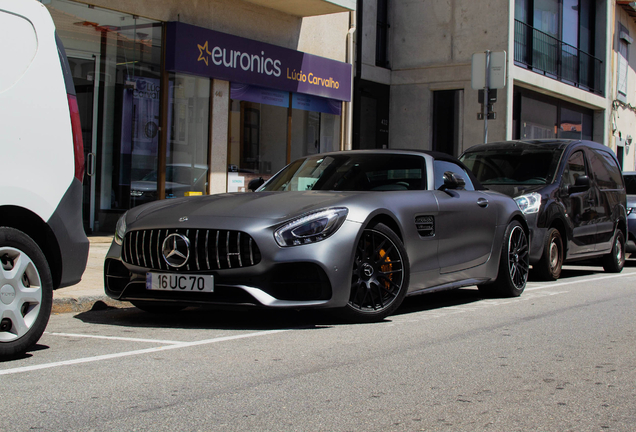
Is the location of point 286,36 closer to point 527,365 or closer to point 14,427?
point 527,365

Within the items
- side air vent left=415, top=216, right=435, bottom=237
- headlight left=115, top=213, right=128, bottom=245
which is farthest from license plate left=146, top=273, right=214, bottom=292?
side air vent left=415, top=216, right=435, bottom=237

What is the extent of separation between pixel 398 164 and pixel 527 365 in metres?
2.84

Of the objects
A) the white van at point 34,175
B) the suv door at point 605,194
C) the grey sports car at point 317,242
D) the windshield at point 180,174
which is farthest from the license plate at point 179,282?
the windshield at point 180,174

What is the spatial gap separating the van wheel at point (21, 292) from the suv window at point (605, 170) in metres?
8.50

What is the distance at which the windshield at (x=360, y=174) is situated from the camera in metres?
7.07

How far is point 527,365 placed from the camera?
16.0 ft

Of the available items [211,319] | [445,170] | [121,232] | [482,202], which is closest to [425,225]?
[445,170]

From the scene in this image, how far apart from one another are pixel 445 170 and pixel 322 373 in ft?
12.1

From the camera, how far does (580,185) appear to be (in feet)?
33.7

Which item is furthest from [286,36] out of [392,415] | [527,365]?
[392,415]

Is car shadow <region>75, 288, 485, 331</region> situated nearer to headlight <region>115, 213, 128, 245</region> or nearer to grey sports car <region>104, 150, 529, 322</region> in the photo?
grey sports car <region>104, 150, 529, 322</region>

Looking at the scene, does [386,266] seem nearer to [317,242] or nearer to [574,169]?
[317,242]

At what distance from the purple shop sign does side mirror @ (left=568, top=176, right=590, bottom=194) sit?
6632 mm

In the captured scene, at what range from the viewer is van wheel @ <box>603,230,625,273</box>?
11836mm
